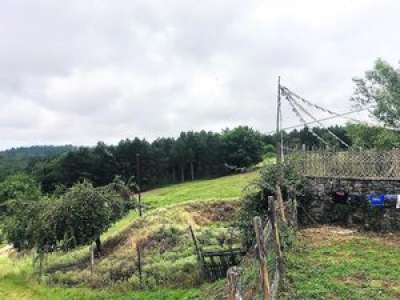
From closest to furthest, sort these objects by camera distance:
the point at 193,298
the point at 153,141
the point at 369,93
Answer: the point at 193,298 < the point at 369,93 < the point at 153,141

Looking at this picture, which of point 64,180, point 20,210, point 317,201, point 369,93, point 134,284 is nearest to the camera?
point 134,284

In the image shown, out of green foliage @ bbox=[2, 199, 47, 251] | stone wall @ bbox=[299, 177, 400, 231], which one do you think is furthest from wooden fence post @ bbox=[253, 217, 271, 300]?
green foliage @ bbox=[2, 199, 47, 251]

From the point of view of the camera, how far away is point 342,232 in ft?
35.3

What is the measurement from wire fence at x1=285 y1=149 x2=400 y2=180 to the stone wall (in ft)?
0.92

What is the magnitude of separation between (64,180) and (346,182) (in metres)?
44.0

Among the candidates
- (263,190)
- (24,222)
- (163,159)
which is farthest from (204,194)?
(163,159)

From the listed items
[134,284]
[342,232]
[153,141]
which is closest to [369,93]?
[342,232]

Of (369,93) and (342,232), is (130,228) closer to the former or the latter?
(342,232)

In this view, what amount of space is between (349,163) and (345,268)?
5.60 metres

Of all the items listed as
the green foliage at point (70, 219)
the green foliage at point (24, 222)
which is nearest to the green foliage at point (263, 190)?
the green foliage at point (70, 219)

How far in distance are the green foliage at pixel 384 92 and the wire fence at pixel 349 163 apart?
14899 millimetres

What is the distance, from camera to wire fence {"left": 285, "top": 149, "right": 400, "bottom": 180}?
10.8 m

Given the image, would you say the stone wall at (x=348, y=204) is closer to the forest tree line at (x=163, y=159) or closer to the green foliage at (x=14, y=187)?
the forest tree line at (x=163, y=159)

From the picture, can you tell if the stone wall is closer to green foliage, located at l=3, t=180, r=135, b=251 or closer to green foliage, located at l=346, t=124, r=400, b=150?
green foliage, located at l=3, t=180, r=135, b=251
